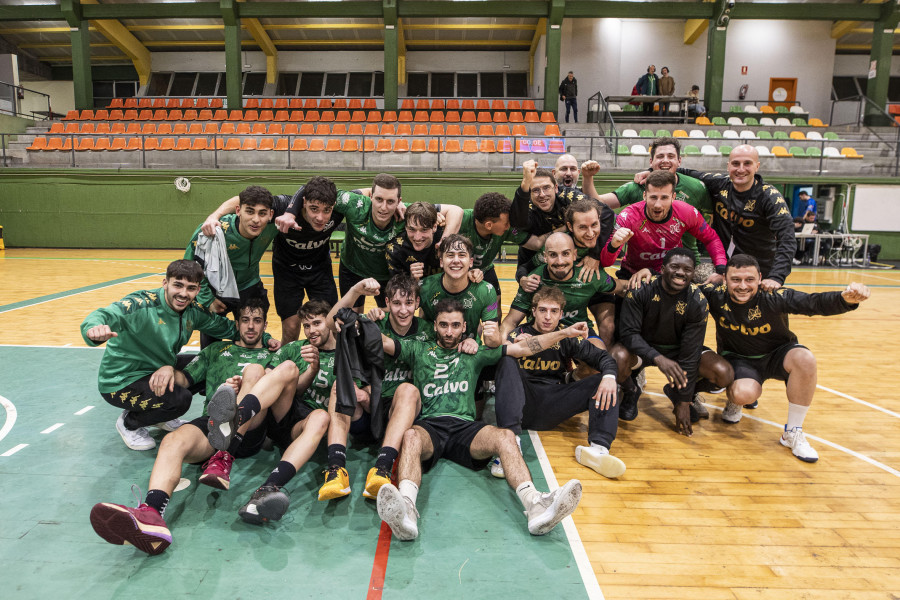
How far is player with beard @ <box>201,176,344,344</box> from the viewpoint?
4328 millimetres

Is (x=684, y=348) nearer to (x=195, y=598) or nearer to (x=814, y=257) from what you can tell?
(x=195, y=598)

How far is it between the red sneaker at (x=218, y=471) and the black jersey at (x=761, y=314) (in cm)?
363

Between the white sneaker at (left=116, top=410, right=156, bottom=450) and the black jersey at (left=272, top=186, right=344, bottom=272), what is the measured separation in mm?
1803

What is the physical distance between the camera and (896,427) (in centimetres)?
446

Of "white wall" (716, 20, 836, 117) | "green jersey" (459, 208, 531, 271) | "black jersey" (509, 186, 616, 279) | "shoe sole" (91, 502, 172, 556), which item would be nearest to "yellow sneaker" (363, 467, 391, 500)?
"shoe sole" (91, 502, 172, 556)

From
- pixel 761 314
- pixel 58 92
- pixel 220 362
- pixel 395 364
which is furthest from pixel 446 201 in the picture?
pixel 58 92

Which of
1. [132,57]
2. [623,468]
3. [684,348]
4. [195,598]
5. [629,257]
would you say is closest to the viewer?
[195,598]

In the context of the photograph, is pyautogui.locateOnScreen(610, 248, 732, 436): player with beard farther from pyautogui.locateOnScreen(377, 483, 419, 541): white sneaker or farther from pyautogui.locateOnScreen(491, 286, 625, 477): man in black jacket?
pyautogui.locateOnScreen(377, 483, 419, 541): white sneaker

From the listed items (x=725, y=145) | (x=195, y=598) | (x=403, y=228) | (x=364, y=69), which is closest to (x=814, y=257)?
(x=725, y=145)

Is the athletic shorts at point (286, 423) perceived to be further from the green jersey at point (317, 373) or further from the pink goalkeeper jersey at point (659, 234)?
the pink goalkeeper jersey at point (659, 234)

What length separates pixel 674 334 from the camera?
174 inches

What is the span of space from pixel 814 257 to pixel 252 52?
77.0ft

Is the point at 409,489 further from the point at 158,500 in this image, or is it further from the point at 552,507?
the point at 158,500

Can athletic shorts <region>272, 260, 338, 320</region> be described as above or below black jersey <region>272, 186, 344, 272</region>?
below
